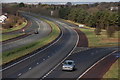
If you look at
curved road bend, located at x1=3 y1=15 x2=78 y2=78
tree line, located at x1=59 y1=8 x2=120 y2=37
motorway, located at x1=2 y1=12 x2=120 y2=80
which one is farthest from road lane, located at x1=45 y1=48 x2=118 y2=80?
tree line, located at x1=59 y1=8 x2=120 y2=37

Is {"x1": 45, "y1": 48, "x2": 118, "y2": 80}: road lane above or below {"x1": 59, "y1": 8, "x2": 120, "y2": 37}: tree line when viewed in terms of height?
below

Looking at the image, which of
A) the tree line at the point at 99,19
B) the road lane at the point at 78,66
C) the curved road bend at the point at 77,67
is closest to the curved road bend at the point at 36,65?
the curved road bend at the point at 77,67

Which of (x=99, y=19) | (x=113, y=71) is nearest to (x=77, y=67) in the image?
(x=113, y=71)

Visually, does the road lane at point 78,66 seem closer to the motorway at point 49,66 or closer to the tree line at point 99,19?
the motorway at point 49,66

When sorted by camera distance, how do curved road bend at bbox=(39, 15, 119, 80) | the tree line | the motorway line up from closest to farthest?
curved road bend at bbox=(39, 15, 119, 80) < the motorway < the tree line

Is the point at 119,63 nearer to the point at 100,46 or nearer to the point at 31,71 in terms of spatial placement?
the point at 31,71

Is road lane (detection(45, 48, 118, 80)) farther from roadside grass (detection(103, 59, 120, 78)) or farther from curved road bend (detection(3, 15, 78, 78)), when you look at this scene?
roadside grass (detection(103, 59, 120, 78))

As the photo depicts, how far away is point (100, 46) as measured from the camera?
2569 inches

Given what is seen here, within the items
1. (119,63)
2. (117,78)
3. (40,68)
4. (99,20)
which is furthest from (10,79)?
(99,20)

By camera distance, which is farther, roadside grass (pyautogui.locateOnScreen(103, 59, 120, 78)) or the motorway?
the motorway

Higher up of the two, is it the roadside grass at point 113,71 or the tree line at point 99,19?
the tree line at point 99,19

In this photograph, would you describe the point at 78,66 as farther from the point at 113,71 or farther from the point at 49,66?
the point at 113,71

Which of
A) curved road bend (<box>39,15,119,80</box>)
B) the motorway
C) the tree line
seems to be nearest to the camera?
curved road bend (<box>39,15,119,80</box>)

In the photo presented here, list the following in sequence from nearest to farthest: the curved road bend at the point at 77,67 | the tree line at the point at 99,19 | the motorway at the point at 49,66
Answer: the curved road bend at the point at 77,67
the motorway at the point at 49,66
the tree line at the point at 99,19
